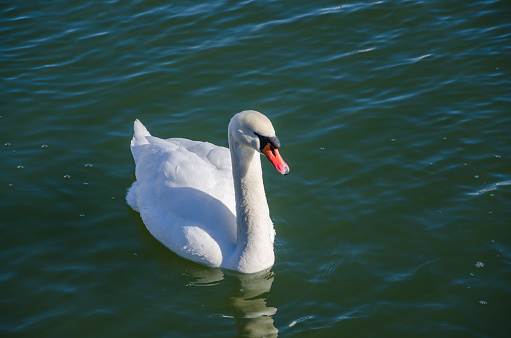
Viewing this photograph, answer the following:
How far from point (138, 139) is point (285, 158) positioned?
7.26 feet

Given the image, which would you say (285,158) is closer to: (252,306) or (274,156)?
(274,156)

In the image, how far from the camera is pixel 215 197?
308 inches

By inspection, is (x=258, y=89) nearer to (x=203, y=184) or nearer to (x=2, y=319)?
(x=203, y=184)

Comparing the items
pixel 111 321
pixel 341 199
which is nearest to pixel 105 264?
pixel 111 321

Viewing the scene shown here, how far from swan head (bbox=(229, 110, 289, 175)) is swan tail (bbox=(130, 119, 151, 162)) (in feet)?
9.12

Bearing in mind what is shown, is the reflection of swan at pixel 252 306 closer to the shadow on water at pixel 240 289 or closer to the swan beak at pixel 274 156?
the shadow on water at pixel 240 289

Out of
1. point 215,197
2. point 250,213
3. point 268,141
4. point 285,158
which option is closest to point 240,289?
point 250,213

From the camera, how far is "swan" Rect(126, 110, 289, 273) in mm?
6801

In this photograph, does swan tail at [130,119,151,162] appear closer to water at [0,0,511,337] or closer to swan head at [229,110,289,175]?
water at [0,0,511,337]

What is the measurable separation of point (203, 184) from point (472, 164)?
3835 millimetres

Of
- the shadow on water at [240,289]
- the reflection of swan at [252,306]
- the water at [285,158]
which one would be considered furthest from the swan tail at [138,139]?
the reflection of swan at [252,306]

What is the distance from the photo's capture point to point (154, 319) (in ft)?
22.8

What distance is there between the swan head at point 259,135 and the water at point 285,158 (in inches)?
63.1

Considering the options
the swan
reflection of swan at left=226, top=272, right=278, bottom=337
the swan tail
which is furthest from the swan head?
the swan tail
